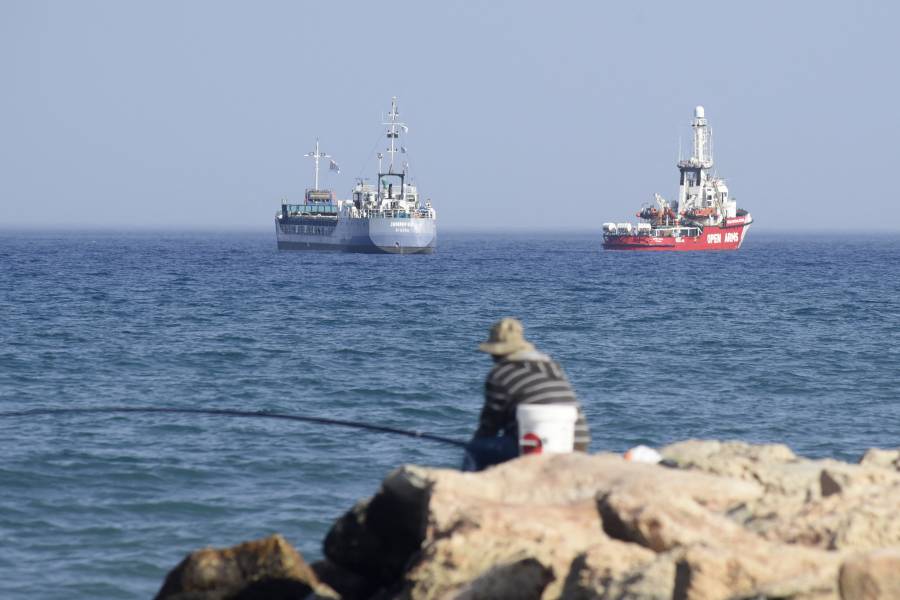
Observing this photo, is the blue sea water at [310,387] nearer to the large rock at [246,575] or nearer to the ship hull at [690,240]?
the large rock at [246,575]

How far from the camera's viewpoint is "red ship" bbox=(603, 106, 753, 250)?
10344 centimetres

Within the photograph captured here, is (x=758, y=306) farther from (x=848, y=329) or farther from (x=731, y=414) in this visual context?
(x=731, y=414)

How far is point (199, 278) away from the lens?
58.2 meters

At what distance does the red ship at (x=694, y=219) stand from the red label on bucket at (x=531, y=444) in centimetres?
9614

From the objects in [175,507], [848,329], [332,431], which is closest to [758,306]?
[848,329]

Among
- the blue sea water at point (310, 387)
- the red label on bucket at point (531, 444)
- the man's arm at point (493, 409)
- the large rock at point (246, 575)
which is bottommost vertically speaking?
the blue sea water at point (310, 387)

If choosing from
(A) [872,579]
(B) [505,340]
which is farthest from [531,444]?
(A) [872,579]

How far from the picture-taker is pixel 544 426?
293 inches

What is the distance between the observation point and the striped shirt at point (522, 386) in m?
7.39

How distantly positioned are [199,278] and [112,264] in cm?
1787

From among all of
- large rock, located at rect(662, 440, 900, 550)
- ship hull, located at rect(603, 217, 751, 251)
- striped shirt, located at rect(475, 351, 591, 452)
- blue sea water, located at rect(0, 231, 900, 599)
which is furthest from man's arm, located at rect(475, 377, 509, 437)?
ship hull, located at rect(603, 217, 751, 251)

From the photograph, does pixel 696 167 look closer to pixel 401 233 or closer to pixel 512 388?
pixel 401 233

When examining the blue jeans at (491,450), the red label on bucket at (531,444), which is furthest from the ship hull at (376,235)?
the red label on bucket at (531,444)

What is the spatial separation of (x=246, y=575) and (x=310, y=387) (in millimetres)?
13926
